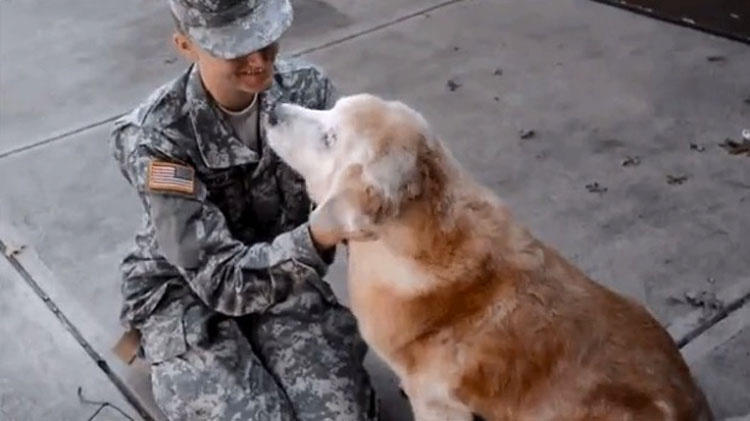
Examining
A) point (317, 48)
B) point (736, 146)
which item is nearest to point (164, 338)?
point (736, 146)

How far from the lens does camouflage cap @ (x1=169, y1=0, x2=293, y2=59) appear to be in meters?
2.96

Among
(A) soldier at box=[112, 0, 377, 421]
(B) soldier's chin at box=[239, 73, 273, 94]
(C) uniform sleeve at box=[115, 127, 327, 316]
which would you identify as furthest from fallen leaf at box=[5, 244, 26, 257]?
(B) soldier's chin at box=[239, 73, 273, 94]

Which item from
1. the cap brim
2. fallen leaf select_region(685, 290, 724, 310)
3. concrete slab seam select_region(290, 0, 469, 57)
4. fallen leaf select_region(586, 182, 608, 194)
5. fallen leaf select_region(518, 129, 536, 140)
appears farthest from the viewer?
concrete slab seam select_region(290, 0, 469, 57)

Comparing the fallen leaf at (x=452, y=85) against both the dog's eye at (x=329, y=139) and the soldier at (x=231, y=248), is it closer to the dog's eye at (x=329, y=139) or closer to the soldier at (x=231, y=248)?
the soldier at (x=231, y=248)

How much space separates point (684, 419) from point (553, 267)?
482mm

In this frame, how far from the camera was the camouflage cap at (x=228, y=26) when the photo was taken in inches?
116

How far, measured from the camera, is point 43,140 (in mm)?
5129

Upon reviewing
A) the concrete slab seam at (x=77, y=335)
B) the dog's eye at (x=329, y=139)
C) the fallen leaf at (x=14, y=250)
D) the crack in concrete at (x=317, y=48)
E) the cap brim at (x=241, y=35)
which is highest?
the cap brim at (x=241, y=35)

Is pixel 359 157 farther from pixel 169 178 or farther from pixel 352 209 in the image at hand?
pixel 169 178

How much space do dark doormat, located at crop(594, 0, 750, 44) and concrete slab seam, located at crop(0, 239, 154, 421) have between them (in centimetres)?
348

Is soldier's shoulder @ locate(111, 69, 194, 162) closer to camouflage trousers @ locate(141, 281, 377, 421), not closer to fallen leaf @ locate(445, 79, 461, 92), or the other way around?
camouflage trousers @ locate(141, 281, 377, 421)

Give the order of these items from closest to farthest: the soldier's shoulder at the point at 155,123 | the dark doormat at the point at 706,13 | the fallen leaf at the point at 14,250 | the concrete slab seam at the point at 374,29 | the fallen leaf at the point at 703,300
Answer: the soldier's shoulder at the point at 155,123
the fallen leaf at the point at 703,300
the fallen leaf at the point at 14,250
the dark doormat at the point at 706,13
the concrete slab seam at the point at 374,29

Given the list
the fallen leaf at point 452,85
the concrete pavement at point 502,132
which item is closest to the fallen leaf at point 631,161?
the concrete pavement at point 502,132

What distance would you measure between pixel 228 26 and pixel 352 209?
2.16 ft
